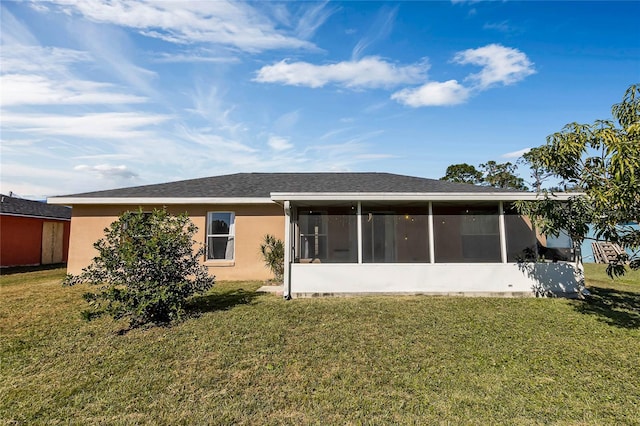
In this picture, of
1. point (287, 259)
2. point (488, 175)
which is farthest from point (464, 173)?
point (287, 259)

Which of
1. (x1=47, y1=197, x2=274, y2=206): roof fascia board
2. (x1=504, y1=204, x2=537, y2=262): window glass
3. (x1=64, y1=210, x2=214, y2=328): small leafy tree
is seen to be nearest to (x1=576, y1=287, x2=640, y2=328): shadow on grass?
(x1=504, y1=204, x2=537, y2=262): window glass

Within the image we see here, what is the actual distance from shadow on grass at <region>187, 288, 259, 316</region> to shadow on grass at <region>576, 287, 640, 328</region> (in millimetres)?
7857

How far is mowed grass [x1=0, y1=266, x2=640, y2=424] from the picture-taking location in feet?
10.7

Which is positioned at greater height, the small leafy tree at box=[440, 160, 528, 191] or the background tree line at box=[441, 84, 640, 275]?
the small leafy tree at box=[440, 160, 528, 191]

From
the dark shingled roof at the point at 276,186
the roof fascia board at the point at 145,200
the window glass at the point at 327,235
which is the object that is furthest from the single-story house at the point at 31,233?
the window glass at the point at 327,235

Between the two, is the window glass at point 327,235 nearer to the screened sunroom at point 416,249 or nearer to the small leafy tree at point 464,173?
the screened sunroom at point 416,249

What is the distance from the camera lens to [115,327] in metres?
6.03

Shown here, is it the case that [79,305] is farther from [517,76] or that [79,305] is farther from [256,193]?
[517,76]

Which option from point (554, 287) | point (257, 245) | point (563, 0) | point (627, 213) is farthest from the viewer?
point (257, 245)

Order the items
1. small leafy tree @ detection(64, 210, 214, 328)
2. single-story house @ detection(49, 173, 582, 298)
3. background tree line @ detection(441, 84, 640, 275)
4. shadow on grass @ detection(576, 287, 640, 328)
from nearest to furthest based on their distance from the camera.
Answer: background tree line @ detection(441, 84, 640, 275) < small leafy tree @ detection(64, 210, 214, 328) < shadow on grass @ detection(576, 287, 640, 328) < single-story house @ detection(49, 173, 582, 298)

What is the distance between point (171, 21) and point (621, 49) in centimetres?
1532

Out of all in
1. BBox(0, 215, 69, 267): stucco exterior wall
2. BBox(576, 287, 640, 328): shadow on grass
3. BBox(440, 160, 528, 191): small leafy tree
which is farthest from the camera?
BBox(440, 160, 528, 191): small leafy tree

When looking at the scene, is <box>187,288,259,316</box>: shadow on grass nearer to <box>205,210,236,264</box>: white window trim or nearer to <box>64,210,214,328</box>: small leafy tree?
<box>64,210,214,328</box>: small leafy tree

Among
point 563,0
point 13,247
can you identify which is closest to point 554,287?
point 563,0
